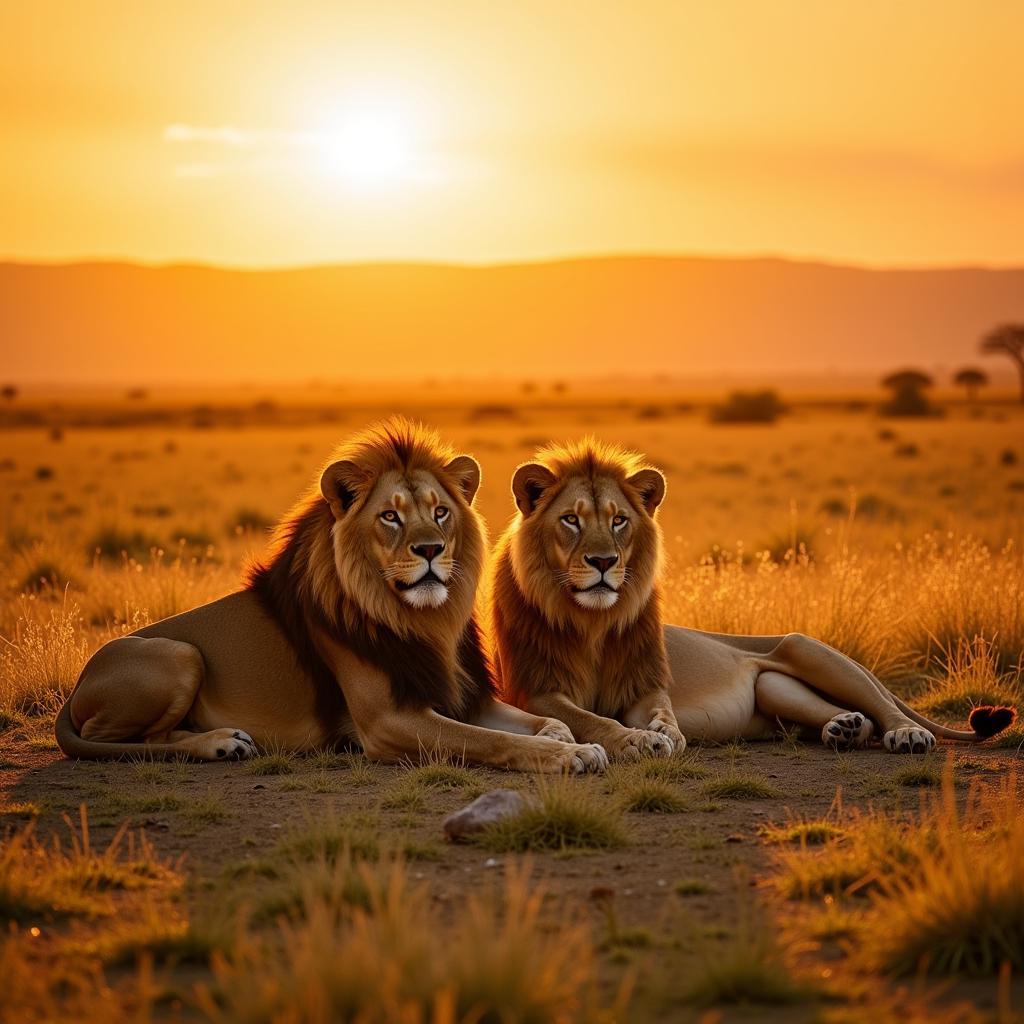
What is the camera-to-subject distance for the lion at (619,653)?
8461 mm

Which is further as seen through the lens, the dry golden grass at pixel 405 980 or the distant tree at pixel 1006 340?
the distant tree at pixel 1006 340

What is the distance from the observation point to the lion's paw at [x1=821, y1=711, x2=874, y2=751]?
880cm

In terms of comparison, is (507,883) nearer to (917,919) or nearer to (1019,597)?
(917,919)

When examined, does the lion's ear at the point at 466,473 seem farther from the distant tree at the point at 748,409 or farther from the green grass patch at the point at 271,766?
the distant tree at the point at 748,409

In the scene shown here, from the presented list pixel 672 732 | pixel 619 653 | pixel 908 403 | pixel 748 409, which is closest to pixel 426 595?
pixel 619 653

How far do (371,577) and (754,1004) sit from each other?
13.3 ft

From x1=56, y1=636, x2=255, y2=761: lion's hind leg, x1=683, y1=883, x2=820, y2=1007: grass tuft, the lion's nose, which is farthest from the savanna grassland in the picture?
the lion's nose

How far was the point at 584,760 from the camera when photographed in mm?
7801

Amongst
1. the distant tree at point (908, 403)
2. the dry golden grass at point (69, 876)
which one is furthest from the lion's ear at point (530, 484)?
the distant tree at point (908, 403)

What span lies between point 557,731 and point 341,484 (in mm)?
1780

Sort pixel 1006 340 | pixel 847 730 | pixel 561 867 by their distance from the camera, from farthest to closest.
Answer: pixel 1006 340 < pixel 847 730 < pixel 561 867

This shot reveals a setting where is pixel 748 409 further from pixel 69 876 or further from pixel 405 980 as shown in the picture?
pixel 405 980

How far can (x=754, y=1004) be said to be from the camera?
462cm

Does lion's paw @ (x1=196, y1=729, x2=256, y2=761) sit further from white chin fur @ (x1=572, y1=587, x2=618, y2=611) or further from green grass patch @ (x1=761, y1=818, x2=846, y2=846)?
green grass patch @ (x1=761, y1=818, x2=846, y2=846)
